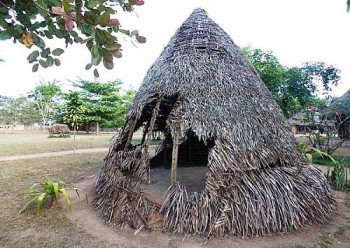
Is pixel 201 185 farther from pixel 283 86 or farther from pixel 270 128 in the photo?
pixel 283 86

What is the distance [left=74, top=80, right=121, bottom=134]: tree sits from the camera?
26.1 meters

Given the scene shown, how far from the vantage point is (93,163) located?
10.4 m

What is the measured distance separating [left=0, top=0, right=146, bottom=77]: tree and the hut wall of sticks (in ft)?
10.9

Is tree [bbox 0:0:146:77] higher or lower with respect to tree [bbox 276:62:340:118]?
lower

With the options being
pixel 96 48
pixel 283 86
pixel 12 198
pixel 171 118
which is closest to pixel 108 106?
pixel 283 86

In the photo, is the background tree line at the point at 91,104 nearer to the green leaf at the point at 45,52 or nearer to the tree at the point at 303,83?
the tree at the point at 303,83

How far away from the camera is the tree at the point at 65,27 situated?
3.78ft

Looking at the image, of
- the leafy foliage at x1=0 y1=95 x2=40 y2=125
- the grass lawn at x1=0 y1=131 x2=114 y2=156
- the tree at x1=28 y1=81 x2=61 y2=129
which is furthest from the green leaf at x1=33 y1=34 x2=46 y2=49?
the leafy foliage at x1=0 y1=95 x2=40 y2=125

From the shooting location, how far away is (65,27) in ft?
3.93

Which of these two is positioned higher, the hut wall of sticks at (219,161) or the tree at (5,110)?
the tree at (5,110)

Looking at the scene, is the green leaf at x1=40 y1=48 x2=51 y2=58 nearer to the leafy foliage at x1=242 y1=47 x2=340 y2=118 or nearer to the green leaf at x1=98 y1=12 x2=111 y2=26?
the green leaf at x1=98 y1=12 x2=111 y2=26

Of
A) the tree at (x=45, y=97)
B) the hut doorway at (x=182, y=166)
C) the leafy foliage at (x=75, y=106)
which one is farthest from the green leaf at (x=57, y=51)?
the tree at (x=45, y=97)

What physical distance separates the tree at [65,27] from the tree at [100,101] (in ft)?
82.2

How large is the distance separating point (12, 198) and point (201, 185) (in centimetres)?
438
